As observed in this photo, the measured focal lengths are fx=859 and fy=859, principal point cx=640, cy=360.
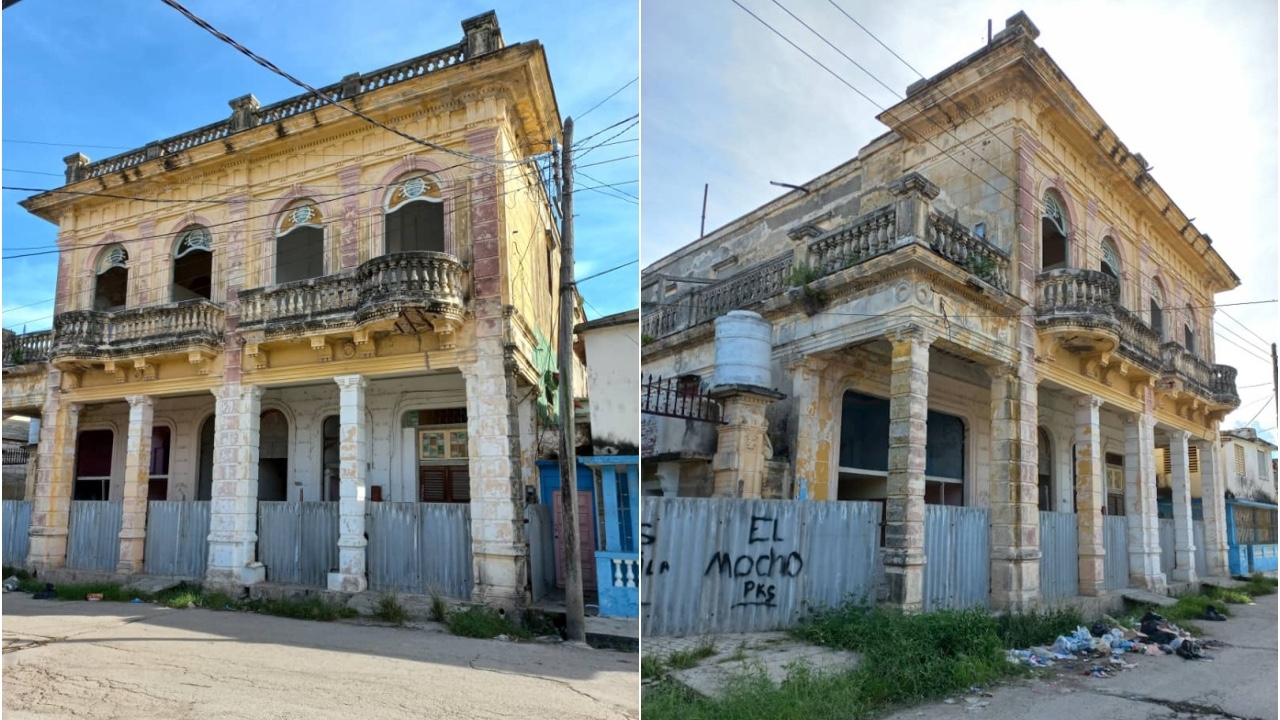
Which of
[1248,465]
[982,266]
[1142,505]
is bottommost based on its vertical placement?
[1142,505]

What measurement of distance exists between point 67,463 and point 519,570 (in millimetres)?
9584

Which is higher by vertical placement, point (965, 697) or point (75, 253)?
point (75, 253)

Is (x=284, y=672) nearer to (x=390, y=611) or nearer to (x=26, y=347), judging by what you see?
(x=390, y=611)

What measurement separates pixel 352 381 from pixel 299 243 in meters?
3.44

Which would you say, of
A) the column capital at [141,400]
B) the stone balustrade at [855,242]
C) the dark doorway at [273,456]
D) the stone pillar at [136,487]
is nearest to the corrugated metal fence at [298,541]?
the dark doorway at [273,456]

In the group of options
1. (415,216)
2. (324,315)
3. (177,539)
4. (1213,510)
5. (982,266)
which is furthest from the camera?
(1213,510)

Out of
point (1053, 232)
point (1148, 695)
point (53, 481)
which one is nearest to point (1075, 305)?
point (1053, 232)

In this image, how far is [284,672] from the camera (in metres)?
8.19

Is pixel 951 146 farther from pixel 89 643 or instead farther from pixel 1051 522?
pixel 89 643

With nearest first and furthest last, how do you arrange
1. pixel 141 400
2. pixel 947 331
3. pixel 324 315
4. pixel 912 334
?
pixel 912 334, pixel 947 331, pixel 324 315, pixel 141 400

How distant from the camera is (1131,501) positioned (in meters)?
15.7

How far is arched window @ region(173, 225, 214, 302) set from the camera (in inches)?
580

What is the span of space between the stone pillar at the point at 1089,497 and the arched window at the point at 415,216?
10906mm

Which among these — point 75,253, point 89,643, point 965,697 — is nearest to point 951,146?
point 965,697
